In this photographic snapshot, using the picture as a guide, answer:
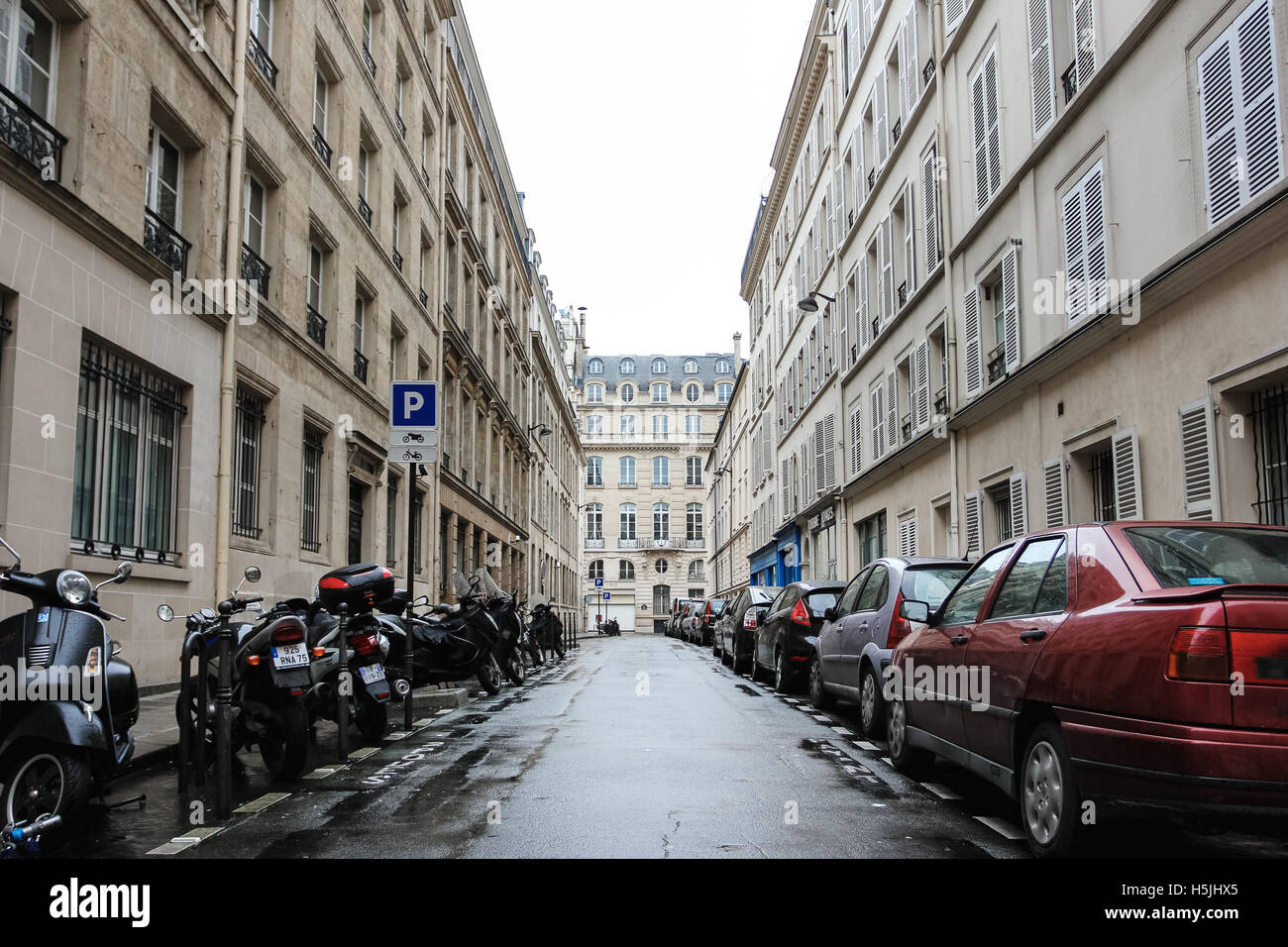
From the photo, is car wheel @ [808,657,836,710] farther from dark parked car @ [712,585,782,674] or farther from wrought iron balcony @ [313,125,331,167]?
wrought iron balcony @ [313,125,331,167]

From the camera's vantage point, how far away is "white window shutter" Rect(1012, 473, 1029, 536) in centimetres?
1495

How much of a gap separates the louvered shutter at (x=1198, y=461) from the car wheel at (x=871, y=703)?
3415mm

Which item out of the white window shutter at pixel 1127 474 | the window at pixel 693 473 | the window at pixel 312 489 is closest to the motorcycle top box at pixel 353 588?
the white window shutter at pixel 1127 474

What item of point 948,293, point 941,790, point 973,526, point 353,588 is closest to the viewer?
point 941,790

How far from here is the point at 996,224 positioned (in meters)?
16.0

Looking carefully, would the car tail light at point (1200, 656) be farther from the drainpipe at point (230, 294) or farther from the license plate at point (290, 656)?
the drainpipe at point (230, 294)

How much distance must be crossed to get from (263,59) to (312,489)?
644 cm

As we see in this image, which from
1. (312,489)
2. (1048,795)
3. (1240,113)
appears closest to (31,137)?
(312,489)

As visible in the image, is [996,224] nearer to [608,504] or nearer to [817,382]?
[817,382]

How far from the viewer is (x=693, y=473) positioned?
300ft

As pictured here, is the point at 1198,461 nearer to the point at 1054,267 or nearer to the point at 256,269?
the point at 1054,267

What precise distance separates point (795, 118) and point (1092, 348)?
23.4 meters
